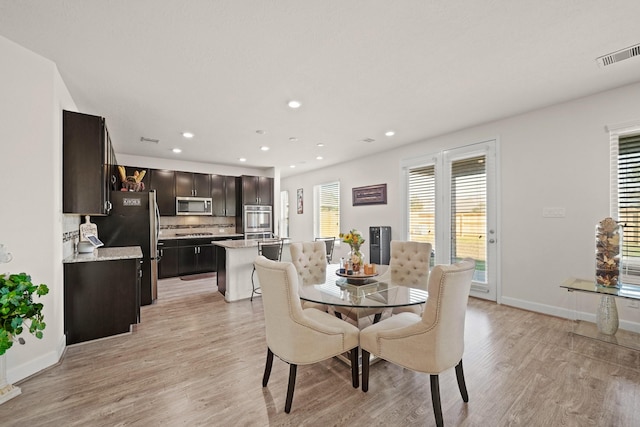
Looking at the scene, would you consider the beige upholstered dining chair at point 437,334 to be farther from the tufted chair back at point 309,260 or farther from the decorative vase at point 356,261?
the tufted chair back at point 309,260

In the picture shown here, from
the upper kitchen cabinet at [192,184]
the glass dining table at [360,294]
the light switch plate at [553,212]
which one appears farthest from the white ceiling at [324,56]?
the upper kitchen cabinet at [192,184]

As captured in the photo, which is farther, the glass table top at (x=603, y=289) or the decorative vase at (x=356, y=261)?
the decorative vase at (x=356, y=261)

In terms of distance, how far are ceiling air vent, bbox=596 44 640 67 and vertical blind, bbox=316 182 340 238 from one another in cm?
499

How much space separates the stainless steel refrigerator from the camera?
12.5 feet

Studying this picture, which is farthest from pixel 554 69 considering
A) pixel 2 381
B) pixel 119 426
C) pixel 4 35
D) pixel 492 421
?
pixel 2 381

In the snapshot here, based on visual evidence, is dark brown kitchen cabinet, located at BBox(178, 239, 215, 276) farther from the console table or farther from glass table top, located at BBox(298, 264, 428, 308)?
the console table

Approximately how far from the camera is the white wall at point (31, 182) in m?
2.20

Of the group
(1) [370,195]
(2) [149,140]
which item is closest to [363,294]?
(1) [370,195]

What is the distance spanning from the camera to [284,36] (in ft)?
6.98

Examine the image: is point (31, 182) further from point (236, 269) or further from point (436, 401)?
point (436, 401)

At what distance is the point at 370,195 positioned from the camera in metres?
6.01

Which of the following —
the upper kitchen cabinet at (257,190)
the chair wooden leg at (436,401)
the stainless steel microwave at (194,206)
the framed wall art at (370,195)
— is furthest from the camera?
the upper kitchen cabinet at (257,190)

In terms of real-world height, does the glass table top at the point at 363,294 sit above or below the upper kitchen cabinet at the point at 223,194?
below

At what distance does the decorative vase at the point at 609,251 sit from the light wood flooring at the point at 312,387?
655 mm
